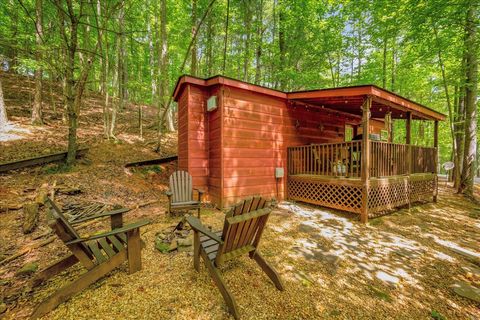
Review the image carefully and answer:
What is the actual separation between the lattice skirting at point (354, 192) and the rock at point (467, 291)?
214 centimetres

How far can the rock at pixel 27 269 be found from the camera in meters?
2.16

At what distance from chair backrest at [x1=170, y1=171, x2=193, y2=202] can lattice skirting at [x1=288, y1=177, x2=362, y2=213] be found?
317 centimetres

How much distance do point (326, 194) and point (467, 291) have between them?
2.97 meters

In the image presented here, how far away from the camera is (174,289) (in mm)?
1985

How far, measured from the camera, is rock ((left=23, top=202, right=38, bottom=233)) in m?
3.01

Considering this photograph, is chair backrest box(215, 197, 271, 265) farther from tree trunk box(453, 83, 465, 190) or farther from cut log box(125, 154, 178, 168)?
tree trunk box(453, 83, 465, 190)

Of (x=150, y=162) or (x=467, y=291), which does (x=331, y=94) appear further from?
(x=150, y=162)

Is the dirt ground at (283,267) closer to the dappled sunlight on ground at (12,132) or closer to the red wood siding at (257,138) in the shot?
the red wood siding at (257,138)

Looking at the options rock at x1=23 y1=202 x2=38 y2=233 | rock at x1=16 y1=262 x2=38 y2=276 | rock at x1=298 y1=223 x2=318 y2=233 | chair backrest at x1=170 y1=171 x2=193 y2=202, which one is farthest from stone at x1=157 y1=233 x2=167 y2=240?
rock at x1=298 y1=223 x2=318 y2=233

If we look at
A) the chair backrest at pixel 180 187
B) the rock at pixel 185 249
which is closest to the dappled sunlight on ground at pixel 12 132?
the chair backrest at pixel 180 187

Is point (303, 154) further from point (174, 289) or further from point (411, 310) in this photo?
point (174, 289)

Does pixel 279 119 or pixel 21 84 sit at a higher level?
pixel 21 84

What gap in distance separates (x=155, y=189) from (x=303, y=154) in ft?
14.8

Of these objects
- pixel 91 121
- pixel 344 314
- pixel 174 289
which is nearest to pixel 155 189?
pixel 174 289
